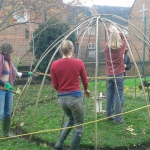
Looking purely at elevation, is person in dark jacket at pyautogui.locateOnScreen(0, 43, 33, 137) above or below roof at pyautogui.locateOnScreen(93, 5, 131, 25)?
below

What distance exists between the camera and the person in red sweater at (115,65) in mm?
5023

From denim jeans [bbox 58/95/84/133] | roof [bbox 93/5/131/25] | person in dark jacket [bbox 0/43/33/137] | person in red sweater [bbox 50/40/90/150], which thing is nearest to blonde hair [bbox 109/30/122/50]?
person in red sweater [bbox 50/40/90/150]

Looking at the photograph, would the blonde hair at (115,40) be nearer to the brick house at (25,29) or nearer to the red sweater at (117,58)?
the red sweater at (117,58)

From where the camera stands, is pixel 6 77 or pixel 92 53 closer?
pixel 6 77

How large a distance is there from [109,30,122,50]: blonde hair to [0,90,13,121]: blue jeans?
6.52ft

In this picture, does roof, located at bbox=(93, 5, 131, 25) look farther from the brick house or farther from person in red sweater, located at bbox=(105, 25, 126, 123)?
person in red sweater, located at bbox=(105, 25, 126, 123)

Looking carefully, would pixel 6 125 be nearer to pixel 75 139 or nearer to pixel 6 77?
pixel 6 77

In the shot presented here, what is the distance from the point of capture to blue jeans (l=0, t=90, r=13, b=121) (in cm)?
441

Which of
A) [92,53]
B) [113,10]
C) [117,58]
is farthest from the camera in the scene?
[113,10]

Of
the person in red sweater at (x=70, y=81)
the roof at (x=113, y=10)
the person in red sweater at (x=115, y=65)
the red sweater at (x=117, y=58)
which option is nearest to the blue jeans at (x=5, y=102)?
the person in red sweater at (x=70, y=81)

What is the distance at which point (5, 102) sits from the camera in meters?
4.62

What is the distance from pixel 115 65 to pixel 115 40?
0.51 m

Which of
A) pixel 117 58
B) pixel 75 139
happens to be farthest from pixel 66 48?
pixel 117 58

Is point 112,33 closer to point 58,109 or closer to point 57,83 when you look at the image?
point 57,83
